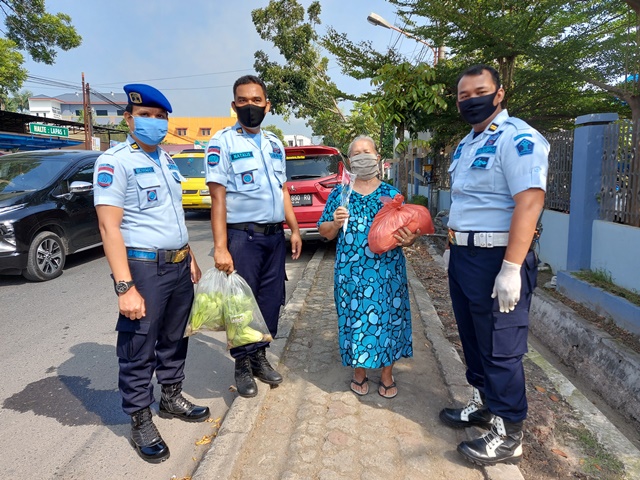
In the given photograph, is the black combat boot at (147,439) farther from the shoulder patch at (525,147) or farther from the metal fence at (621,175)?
the metal fence at (621,175)

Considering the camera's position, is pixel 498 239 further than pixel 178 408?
No

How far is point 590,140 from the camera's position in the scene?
16.2ft

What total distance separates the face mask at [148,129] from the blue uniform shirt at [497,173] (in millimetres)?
1632

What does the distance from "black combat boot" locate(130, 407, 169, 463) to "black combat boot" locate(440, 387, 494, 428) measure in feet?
5.29

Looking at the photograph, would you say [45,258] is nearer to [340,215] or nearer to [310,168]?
[310,168]

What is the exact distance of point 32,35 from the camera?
15961 millimetres

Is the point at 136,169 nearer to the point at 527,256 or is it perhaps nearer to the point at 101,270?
the point at 527,256

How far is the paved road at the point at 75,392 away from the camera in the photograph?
236 cm

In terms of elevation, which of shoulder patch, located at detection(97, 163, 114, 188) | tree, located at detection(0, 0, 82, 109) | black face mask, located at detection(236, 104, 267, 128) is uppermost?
tree, located at detection(0, 0, 82, 109)

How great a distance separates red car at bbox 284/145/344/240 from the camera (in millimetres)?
6785

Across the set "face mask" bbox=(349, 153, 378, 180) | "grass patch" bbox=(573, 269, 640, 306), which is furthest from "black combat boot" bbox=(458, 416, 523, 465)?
"grass patch" bbox=(573, 269, 640, 306)

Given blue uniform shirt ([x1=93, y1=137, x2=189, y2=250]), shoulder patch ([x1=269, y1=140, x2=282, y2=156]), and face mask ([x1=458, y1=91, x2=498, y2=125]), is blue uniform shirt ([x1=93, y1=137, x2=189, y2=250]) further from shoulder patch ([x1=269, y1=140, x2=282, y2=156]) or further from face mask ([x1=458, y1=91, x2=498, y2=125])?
face mask ([x1=458, y1=91, x2=498, y2=125])

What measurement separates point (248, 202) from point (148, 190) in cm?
63

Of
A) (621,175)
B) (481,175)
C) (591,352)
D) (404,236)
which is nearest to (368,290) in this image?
(404,236)
